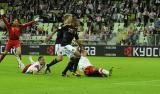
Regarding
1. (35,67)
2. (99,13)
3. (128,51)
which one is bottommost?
(128,51)

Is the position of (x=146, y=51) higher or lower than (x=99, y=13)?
lower

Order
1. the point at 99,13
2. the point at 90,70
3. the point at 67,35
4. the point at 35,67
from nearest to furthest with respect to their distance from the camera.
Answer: the point at 90,70
the point at 67,35
the point at 35,67
the point at 99,13

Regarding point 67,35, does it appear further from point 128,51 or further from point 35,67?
point 128,51

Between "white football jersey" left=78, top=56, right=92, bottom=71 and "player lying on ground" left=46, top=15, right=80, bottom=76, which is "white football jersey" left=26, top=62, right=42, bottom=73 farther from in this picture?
"white football jersey" left=78, top=56, right=92, bottom=71

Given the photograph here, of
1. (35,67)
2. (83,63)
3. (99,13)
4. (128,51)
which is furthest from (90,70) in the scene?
(99,13)

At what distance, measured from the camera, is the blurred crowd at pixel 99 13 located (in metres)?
40.2

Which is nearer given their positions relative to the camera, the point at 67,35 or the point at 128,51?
the point at 67,35

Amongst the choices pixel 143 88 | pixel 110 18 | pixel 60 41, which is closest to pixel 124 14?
pixel 110 18

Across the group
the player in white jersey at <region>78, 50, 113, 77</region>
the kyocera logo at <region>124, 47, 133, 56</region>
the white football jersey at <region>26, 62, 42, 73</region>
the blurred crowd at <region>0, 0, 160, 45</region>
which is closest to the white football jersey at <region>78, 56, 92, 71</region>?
the player in white jersey at <region>78, 50, 113, 77</region>

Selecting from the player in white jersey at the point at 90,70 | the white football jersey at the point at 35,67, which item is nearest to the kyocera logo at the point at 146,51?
the white football jersey at the point at 35,67

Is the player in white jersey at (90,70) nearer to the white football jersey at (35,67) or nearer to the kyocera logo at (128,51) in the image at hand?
the white football jersey at (35,67)

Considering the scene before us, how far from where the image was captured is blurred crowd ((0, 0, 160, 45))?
4015cm

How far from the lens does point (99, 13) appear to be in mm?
46000

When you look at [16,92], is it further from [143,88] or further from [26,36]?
[26,36]
